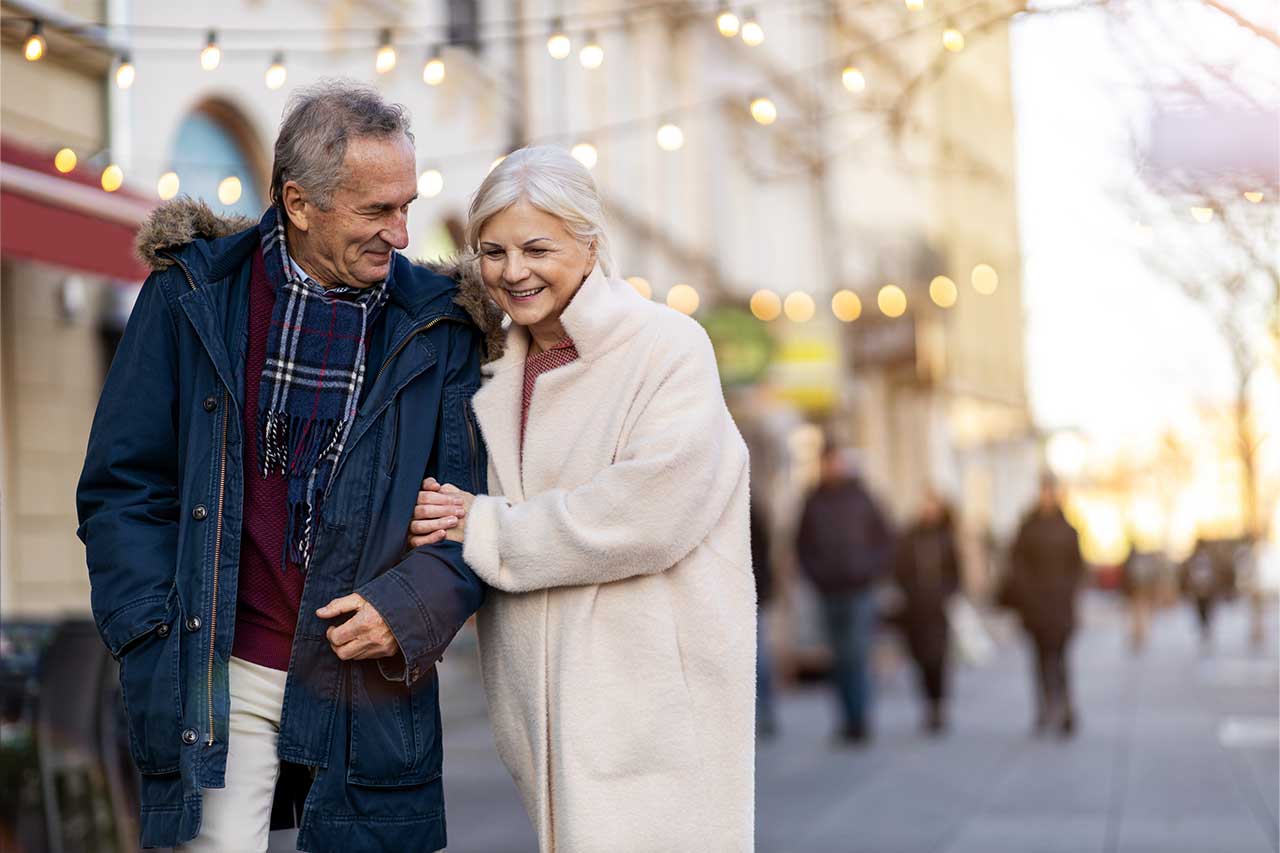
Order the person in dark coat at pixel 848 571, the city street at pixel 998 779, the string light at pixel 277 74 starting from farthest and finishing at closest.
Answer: the person in dark coat at pixel 848 571 < the city street at pixel 998 779 < the string light at pixel 277 74

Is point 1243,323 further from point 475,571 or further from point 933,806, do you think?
point 475,571

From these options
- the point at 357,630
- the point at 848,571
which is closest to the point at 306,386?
the point at 357,630

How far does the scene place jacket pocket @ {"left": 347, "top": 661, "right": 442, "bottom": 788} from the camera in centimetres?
358

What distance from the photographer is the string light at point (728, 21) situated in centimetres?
748

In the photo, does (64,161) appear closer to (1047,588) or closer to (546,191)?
(546,191)

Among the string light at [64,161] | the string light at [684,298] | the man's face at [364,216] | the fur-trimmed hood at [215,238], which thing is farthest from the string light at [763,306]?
the man's face at [364,216]

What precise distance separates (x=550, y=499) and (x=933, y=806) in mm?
6748

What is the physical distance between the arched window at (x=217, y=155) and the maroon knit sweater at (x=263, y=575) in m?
8.20

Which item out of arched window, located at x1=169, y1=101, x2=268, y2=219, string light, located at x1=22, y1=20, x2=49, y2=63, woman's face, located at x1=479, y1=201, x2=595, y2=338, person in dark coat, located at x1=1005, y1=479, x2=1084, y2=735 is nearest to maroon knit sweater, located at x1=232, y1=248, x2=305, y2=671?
woman's face, located at x1=479, y1=201, x2=595, y2=338

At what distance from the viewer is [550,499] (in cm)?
370

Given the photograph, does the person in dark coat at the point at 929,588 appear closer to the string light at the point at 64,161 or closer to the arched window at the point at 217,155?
the arched window at the point at 217,155

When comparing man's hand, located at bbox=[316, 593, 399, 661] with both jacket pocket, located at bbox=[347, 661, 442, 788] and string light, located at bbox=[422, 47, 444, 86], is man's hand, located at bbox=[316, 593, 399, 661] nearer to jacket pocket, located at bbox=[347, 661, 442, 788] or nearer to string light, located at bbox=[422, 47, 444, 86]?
jacket pocket, located at bbox=[347, 661, 442, 788]

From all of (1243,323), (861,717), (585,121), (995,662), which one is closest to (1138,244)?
(1243,323)

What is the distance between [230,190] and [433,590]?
7454 mm
